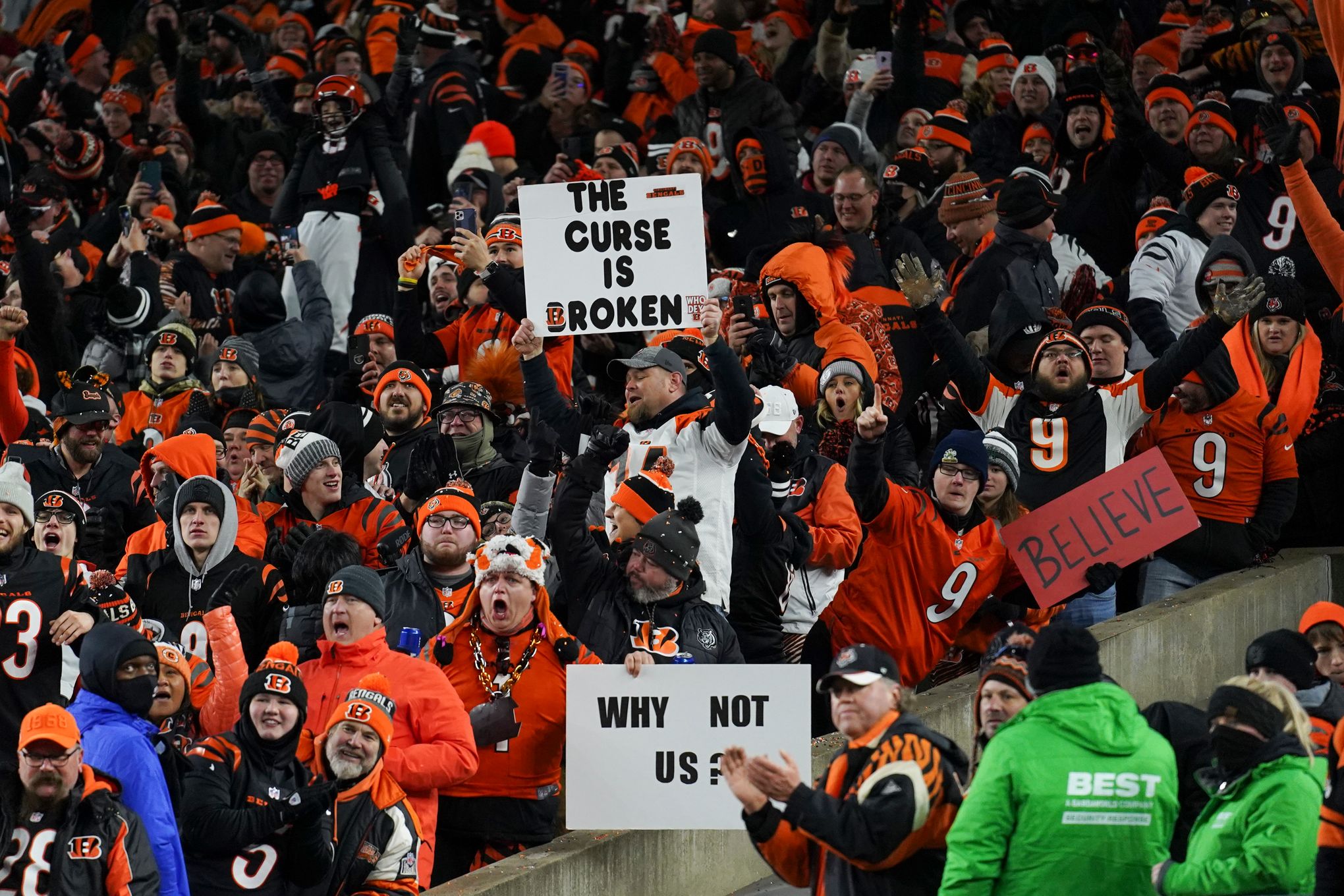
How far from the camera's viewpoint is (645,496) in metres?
8.00

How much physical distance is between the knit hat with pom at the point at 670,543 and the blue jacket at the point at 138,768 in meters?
1.96

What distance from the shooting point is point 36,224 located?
48.6 ft

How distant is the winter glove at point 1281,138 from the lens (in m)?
9.27

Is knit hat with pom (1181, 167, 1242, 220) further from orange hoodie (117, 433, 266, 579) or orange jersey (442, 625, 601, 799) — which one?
orange jersey (442, 625, 601, 799)

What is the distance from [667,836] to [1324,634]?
2735 millimetres

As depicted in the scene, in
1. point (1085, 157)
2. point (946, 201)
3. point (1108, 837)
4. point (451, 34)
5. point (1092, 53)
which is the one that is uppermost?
point (451, 34)

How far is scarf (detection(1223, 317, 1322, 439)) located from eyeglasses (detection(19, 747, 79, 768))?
6.55 m

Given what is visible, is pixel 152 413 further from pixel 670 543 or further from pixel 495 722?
pixel 670 543

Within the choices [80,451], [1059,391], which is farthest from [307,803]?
[80,451]

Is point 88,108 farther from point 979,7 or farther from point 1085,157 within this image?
point 1085,157

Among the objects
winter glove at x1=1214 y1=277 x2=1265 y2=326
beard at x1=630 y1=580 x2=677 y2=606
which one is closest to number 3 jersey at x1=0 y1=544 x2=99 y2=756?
beard at x1=630 y1=580 x2=677 y2=606

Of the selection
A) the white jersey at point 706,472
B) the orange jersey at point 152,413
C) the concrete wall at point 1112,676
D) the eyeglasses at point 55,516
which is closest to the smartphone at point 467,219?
the orange jersey at point 152,413

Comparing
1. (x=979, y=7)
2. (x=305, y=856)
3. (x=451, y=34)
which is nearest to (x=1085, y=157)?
(x=979, y=7)

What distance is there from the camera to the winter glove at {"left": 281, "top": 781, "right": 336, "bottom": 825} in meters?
6.54
